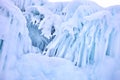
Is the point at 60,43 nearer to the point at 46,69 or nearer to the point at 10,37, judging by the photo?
the point at 46,69

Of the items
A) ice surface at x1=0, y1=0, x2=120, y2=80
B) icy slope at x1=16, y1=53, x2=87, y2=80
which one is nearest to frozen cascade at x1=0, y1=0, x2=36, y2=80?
ice surface at x1=0, y1=0, x2=120, y2=80

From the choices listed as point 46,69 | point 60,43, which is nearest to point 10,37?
point 46,69

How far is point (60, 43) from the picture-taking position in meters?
3.96

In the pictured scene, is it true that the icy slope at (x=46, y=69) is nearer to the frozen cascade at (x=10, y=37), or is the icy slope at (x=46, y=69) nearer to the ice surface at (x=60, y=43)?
the ice surface at (x=60, y=43)

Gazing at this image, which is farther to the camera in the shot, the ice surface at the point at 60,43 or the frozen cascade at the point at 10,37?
the ice surface at the point at 60,43

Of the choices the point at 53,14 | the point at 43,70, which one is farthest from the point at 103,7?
the point at 43,70

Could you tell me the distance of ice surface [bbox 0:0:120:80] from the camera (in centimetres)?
342

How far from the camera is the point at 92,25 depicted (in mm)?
3789

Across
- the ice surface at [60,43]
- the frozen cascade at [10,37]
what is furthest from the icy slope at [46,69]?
Result: the frozen cascade at [10,37]

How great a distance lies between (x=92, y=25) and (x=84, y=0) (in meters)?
0.83

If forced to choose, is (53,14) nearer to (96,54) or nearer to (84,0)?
(84,0)

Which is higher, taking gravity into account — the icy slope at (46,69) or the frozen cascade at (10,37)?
the frozen cascade at (10,37)

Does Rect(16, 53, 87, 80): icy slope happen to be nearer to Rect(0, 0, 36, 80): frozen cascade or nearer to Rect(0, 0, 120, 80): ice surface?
Rect(0, 0, 120, 80): ice surface

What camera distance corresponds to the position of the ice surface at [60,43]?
342 centimetres
